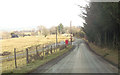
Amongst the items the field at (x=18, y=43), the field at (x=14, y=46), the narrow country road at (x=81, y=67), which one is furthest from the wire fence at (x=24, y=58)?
the field at (x=18, y=43)

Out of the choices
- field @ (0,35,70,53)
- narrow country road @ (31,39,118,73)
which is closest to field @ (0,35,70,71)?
field @ (0,35,70,53)

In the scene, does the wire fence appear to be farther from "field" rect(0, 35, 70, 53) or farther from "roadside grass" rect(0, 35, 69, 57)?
"field" rect(0, 35, 70, 53)

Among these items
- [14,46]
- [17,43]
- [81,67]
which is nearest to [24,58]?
[81,67]

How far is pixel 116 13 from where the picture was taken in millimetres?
12781

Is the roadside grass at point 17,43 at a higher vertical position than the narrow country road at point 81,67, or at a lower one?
lower

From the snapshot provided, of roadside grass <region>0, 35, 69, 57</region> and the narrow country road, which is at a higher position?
the narrow country road

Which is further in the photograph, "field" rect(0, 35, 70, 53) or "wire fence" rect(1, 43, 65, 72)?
"field" rect(0, 35, 70, 53)

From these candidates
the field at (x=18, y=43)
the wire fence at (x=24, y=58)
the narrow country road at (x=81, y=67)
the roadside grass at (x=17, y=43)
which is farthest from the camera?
the field at (x=18, y=43)

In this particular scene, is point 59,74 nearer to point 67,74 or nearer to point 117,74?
point 67,74

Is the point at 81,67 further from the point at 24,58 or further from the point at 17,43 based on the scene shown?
the point at 17,43

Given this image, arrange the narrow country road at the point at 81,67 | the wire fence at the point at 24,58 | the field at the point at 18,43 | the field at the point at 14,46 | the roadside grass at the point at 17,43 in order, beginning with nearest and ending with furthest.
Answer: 1. the narrow country road at the point at 81,67
2. the wire fence at the point at 24,58
3. the field at the point at 14,46
4. the roadside grass at the point at 17,43
5. the field at the point at 18,43

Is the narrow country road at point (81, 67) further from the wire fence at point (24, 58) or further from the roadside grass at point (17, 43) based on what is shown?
the roadside grass at point (17, 43)

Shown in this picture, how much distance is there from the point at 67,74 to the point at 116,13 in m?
8.08

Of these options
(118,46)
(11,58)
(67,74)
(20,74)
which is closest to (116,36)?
(118,46)
